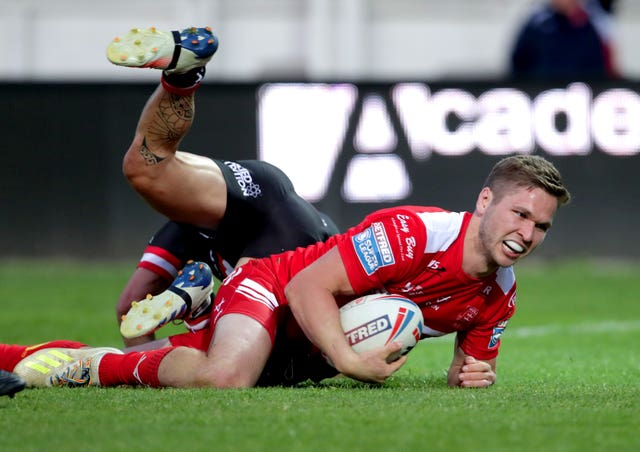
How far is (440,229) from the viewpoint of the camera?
17.7ft

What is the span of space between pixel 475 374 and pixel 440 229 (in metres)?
0.67

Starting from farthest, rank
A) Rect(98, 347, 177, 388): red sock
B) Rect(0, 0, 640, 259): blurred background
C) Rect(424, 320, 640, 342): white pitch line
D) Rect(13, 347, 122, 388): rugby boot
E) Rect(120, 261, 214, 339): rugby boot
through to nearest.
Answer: Rect(0, 0, 640, 259): blurred background < Rect(424, 320, 640, 342): white pitch line < Rect(120, 261, 214, 339): rugby boot < Rect(13, 347, 122, 388): rugby boot < Rect(98, 347, 177, 388): red sock

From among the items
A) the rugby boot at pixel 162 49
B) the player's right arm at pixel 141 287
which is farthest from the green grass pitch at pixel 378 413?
the rugby boot at pixel 162 49

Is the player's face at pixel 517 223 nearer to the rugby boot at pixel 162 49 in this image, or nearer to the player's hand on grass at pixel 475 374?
the player's hand on grass at pixel 475 374

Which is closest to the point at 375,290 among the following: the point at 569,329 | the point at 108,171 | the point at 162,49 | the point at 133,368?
the point at 133,368

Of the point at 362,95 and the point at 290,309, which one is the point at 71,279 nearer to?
the point at 362,95

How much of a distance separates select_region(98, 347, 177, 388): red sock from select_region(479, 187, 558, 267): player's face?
5.00 feet

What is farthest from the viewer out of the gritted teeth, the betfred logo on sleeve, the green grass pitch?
the betfred logo on sleeve

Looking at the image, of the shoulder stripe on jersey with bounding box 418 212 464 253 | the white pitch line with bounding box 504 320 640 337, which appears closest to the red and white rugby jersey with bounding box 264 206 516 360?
the shoulder stripe on jersey with bounding box 418 212 464 253

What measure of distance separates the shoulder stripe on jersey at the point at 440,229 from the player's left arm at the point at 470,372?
56 centimetres

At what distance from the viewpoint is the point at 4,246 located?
1302 centimetres

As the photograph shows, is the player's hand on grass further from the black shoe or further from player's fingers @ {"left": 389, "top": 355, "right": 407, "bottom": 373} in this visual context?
the black shoe

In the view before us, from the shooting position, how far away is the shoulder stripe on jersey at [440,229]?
5383mm

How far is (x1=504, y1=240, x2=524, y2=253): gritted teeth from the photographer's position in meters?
5.19
